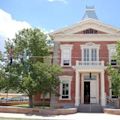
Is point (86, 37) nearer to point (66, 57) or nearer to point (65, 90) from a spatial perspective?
point (66, 57)

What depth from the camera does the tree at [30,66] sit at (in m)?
30.0

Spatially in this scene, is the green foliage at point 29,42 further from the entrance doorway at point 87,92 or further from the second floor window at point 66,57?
the entrance doorway at point 87,92

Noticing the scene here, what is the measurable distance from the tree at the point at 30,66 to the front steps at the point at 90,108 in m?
3.96

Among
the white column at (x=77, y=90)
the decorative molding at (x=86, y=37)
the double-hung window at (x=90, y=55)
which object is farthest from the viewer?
the decorative molding at (x=86, y=37)

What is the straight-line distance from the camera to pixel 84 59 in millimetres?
35500

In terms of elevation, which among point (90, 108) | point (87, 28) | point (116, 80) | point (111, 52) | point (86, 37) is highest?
point (87, 28)

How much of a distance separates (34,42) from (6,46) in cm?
314

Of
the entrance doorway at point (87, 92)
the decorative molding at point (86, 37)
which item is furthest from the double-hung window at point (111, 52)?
the entrance doorway at point (87, 92)

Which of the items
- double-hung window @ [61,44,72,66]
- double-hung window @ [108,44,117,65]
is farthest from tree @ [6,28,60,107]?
double-hung window @ [108,44,117,65]

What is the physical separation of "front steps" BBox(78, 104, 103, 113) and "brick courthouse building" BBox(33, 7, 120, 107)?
1.08m

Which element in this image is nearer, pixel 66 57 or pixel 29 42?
pixel 29 42

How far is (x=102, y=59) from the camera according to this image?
35125 mm

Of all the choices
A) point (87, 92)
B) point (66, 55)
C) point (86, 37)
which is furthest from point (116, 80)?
point (66, 55)

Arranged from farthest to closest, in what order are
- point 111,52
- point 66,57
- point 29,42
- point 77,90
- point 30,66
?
point 66,57 < point 111,52 < point 77,90 < point 29,42 < point 30,66
